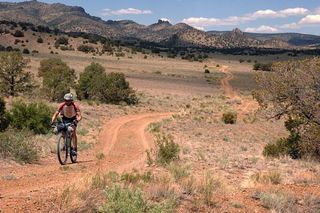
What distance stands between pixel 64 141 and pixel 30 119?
854 cm

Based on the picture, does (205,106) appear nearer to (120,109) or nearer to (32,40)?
(120,109)

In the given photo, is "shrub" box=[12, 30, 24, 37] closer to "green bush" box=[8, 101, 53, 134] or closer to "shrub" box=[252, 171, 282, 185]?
"green bush" box=[8, 101, 53, 134]

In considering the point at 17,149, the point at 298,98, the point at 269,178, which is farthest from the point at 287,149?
the point at 17,149

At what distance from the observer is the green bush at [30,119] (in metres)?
22.5

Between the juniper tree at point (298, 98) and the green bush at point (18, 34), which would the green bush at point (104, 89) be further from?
the green bush at point (18, 34)

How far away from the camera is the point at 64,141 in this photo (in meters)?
14.5

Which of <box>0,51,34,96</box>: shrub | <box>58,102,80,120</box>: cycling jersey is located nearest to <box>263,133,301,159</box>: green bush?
<box>58,102,80,120</box>: cycling jersey

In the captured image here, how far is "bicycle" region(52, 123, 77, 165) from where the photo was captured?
1428 cm

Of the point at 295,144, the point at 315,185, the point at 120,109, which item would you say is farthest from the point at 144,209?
the point at 120,109

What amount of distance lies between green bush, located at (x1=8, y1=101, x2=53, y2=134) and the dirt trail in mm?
2870

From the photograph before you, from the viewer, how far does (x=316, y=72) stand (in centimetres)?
2138

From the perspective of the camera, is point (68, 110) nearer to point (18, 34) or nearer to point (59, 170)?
point (59, 170)

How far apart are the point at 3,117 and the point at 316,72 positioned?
1431 cm

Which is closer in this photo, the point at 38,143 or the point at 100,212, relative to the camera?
the point at 100,212
